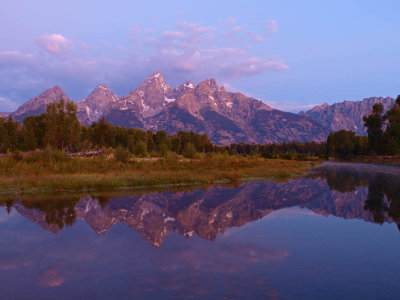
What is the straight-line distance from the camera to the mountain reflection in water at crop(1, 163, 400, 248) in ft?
47.9

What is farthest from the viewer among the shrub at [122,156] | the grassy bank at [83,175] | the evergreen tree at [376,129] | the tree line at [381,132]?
the evergreen tree at [376,129]

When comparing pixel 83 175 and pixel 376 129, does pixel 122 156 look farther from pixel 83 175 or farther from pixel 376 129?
pixel 376 129

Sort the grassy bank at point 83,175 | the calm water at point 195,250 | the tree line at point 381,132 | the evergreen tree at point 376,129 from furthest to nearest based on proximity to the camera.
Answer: the evergreen tree at point 376,129
the tree line at point 381,132
the grassy bank at point 83,175
the calm water at point 195,250

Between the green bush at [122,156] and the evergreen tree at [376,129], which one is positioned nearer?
the green bush at [122,156]

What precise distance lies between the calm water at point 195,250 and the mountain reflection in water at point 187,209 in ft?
0.21

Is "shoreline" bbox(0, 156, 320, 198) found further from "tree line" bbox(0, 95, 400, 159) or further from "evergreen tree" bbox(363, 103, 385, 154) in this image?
"evergreen tree" bbox(363, 103, 385, 154)

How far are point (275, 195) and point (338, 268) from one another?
16.2m

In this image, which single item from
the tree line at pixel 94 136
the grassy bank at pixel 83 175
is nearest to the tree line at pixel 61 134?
the tree line at pixel 94 136

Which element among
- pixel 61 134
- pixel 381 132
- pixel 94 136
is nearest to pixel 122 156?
pixel 61 134

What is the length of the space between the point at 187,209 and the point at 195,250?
7.38m

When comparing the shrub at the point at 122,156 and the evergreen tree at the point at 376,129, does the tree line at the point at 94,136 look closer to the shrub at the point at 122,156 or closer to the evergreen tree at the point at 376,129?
the evergreen tree at the point at 376,129

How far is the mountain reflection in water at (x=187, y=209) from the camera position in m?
14.6

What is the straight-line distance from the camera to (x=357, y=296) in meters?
7.27

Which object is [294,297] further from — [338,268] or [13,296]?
[13,296]
